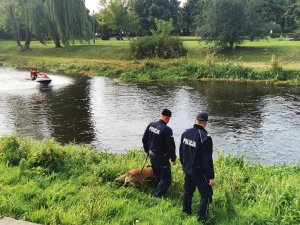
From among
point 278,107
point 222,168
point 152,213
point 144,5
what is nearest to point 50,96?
point 278,107

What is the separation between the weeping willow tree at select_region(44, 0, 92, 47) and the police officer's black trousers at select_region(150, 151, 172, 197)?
42132 mm

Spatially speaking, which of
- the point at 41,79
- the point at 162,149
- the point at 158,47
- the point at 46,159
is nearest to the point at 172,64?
the point at 158,47

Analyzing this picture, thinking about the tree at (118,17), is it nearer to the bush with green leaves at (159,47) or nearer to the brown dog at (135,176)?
the bush with green leaves at (159,47)

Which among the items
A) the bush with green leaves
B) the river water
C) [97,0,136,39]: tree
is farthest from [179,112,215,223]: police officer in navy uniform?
[97,0,136,39]: tree

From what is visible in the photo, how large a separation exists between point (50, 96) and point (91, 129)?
9655mm

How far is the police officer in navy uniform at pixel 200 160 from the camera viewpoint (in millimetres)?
6555

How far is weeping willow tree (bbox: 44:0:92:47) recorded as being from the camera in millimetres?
46688

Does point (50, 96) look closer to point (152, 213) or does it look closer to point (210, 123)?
point (210, 123)

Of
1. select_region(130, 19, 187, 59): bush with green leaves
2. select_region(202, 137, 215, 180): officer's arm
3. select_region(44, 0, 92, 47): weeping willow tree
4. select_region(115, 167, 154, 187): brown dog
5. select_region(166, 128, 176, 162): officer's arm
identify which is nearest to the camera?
select_region(202, 137, 215, 180): officer's arm

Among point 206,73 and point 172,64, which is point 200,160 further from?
point 172,64

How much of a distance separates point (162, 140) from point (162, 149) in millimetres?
208

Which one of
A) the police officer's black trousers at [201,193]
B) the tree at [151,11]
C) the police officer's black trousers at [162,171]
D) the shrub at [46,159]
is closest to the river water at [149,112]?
the shrub at [46,159]

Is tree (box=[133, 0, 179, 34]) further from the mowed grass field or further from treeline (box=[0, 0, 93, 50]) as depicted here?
treeline (box=[0, 0, 93, 50])

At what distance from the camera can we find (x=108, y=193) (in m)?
7.54
